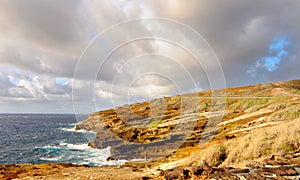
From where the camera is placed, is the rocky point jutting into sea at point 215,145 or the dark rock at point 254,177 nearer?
the dark rock at point 254,177

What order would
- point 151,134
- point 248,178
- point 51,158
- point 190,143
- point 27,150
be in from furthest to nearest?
point 27,150, point 51,158, point 151,134, point 190,143, point 248,178

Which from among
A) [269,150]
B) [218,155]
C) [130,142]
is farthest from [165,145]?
[269,150]

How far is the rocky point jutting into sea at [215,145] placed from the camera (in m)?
14.1

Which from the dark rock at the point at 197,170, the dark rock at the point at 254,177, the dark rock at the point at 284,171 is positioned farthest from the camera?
the dark rock at the point at 197,170

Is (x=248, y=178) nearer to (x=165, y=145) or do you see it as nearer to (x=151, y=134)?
(x=165, y=145)

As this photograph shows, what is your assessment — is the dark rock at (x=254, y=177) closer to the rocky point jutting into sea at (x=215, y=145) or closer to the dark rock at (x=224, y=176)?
the rocky point jutting into sea at (x=215, y=145)

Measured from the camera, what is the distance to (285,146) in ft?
64.9

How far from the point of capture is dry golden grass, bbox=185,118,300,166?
19.9 metres

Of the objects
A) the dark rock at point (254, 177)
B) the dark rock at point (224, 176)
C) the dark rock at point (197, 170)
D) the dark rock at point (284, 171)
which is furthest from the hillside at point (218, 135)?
the dark rock at point (224, 176)

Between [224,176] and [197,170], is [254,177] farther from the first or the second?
[197,170]

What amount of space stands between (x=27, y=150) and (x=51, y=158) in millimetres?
17939

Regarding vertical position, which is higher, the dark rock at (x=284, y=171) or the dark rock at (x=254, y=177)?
the dark rock at (x=284, y=171)

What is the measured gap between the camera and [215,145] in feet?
85.0

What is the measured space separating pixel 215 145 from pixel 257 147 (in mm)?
5516
